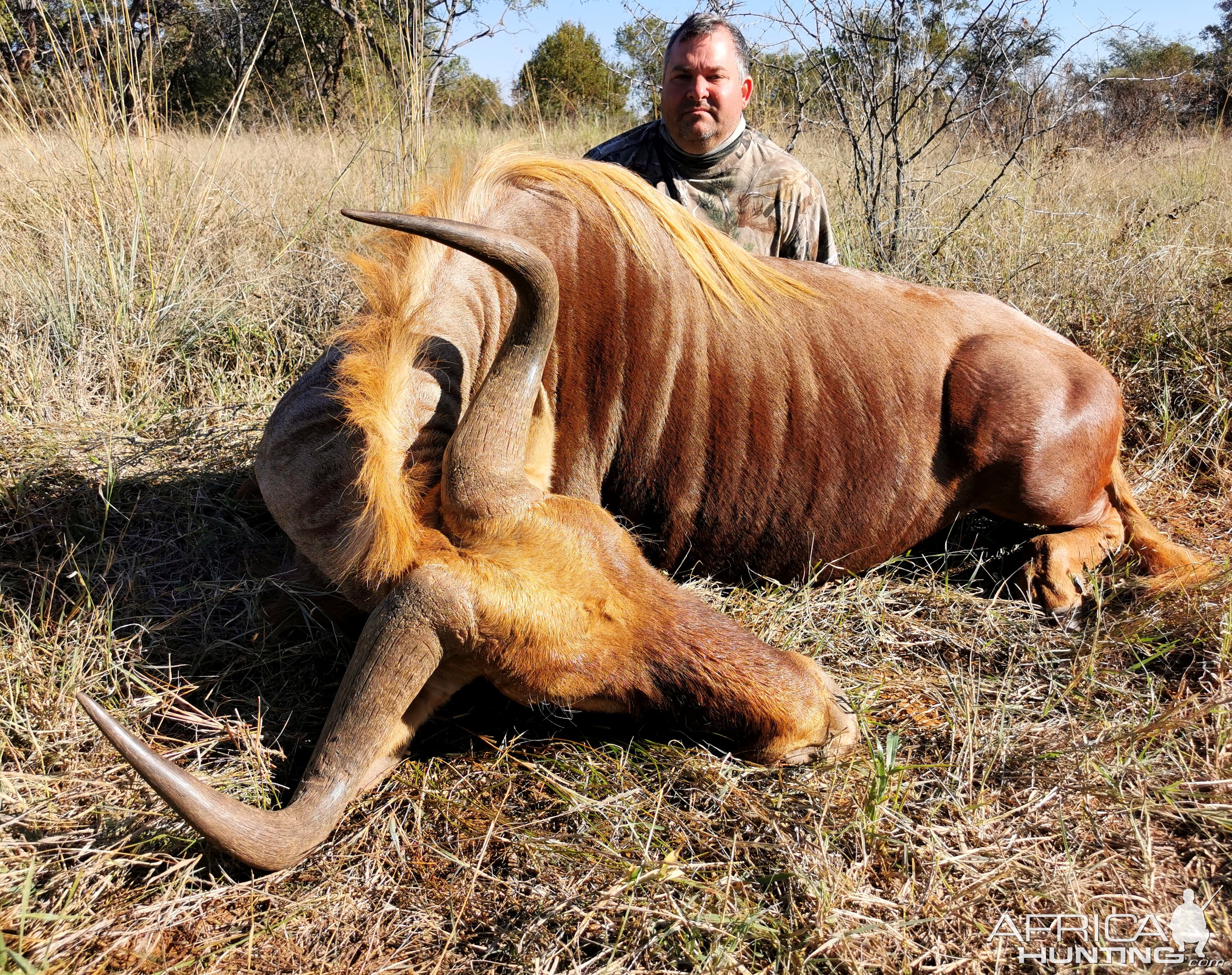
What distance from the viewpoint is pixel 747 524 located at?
3.20 meters

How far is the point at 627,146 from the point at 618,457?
8.95ft

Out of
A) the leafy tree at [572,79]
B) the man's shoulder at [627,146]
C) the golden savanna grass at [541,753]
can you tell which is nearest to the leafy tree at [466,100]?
the leafy tree at [572,79]

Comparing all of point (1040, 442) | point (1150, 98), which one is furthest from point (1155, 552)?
point (1150, 98)

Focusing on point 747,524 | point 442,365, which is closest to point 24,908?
point 442,365

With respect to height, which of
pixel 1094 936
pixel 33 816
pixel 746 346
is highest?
pixel 746 346

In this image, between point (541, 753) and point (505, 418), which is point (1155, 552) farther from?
point (505, 418)

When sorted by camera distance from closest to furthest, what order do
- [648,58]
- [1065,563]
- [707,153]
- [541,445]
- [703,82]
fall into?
1. [541,445]
2. [1065,563]
3. [703,82]
4. [707,153]
5. [648,58]

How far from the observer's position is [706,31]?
171 inches

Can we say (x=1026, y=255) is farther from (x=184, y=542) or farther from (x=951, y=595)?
(x=184, y=542)

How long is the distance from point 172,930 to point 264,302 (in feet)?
12.9

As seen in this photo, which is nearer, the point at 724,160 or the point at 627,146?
the point at 724,160

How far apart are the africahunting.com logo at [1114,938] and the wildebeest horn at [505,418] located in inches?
62.3

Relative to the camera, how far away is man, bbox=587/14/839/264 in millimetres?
4355

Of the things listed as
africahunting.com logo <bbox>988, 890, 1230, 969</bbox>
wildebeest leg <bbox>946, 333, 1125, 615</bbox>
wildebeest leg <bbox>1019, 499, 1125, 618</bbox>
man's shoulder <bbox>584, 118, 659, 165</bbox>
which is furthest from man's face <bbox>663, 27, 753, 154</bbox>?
africahunting.com logo <bbox>988, 890, 1230, 969</bbox>
